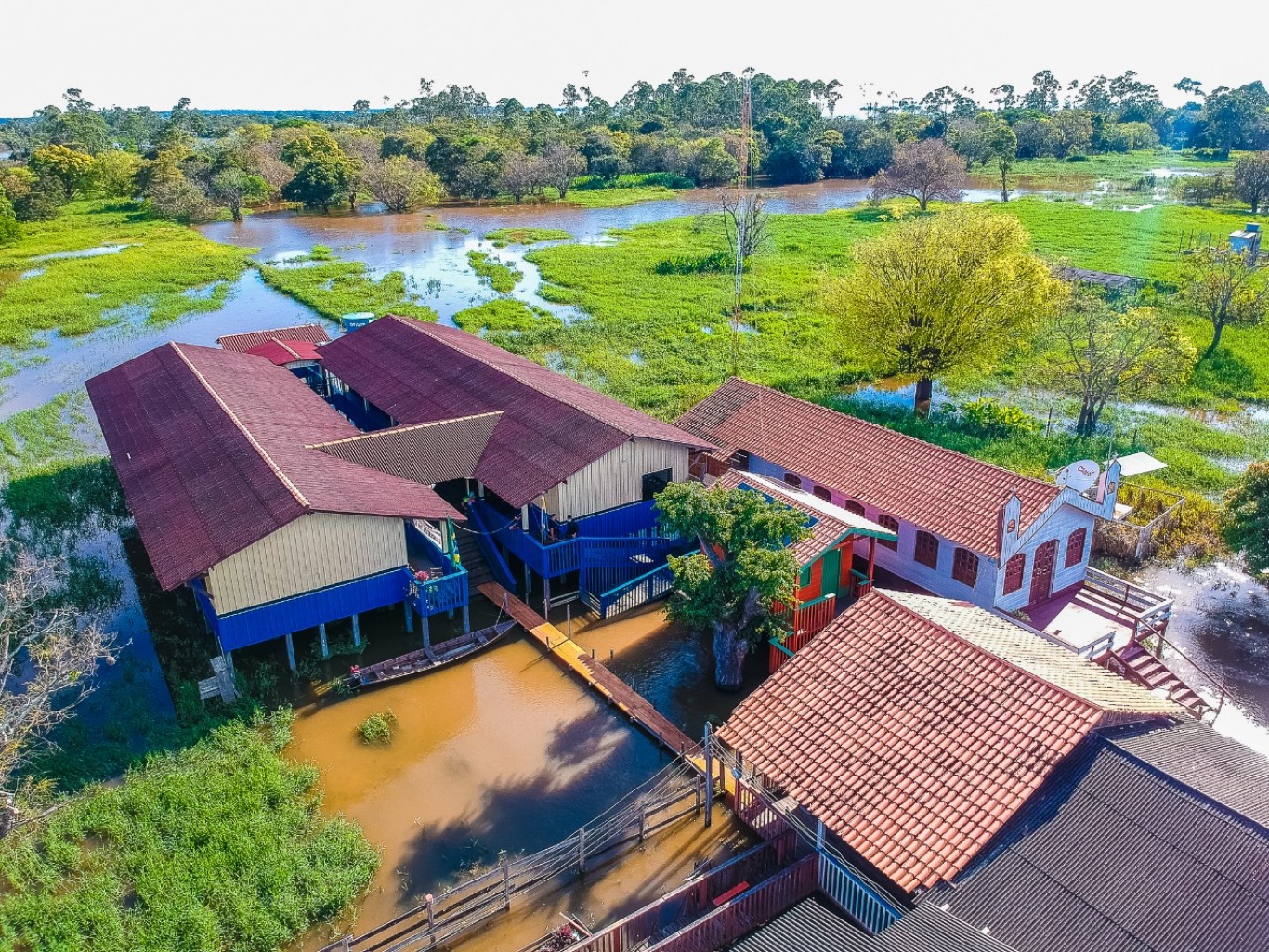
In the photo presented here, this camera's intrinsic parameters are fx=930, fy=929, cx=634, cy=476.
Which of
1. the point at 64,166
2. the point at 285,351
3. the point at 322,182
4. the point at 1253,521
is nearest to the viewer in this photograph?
the point at 1253,521

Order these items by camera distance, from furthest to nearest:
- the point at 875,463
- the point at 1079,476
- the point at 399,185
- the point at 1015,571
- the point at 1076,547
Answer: the point at 399,185
the point at 875,463
the point at 1076,547
the point at 1079,476
the point at 1015,571

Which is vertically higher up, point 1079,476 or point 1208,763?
point 1079,476

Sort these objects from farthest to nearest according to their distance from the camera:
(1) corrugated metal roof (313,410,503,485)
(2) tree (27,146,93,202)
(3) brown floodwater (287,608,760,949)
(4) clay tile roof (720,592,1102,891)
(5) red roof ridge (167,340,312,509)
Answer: (2) tree (27,146,93,202) < (1) corrugated metal roof (313,410,503,485) < (5) red roof ridge (167,340,312,509) < (3) brown floodwater (287,608,760,949) < (4) clay tile roof (720,592,1102,891)

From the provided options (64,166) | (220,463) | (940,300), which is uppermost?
(64,166)

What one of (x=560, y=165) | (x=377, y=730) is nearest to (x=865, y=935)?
(x=377, y=730)

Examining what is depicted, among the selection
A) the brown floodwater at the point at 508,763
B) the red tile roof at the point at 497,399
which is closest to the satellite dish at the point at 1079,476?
the brown floodwater at the point at 508,763

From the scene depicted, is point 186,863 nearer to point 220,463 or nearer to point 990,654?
point 220,463

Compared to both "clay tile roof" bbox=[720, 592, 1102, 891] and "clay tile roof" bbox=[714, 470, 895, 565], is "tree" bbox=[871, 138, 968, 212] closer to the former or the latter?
"clay tile roof" bbox=[714, 470, 895, 565]

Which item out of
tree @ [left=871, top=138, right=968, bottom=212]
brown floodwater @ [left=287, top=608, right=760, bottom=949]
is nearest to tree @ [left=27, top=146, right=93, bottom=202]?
tree @ [left=871, top=138, right=968, bottom=212]
